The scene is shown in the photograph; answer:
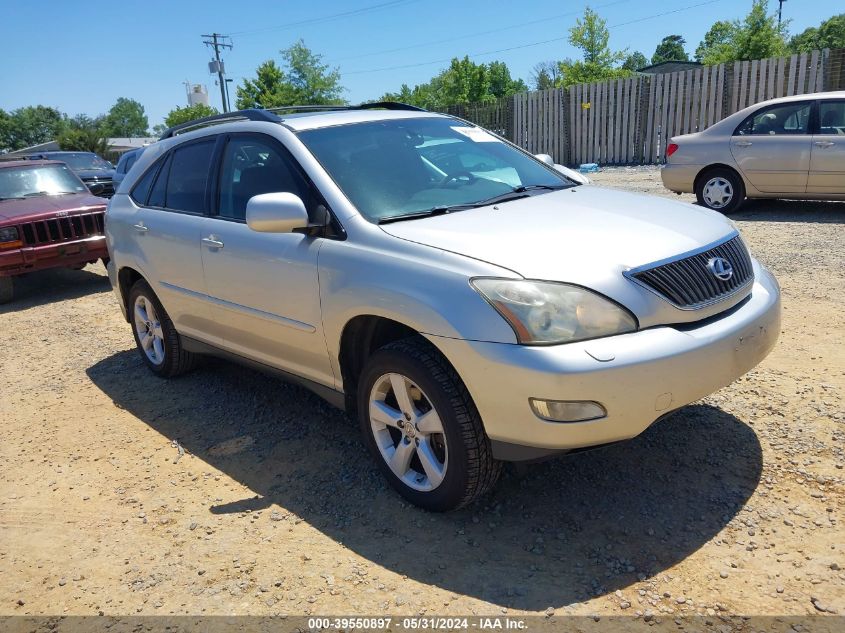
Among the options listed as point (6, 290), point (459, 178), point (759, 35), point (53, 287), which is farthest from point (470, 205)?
point (759, 35)

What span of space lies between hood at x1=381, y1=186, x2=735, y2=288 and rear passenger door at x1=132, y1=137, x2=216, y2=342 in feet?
5.76

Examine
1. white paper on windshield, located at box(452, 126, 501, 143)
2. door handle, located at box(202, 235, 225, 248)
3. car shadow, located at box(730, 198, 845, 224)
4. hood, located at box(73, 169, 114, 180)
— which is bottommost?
car shadow, located at box(730, 198, 845, 224)

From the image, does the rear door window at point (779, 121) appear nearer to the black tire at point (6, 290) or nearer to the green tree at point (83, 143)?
the black tire at point (6, 290)

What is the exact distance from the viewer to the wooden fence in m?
15.3

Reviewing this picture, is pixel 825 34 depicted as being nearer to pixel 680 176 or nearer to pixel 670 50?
pixel 670 50

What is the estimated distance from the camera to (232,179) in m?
4.20

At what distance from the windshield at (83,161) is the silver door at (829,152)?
17.0 metres

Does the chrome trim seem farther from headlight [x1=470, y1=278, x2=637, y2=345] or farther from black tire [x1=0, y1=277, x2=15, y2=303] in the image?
black tire [x1=0, y1=277, x2=15, y2=303]

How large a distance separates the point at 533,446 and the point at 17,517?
9.11ft

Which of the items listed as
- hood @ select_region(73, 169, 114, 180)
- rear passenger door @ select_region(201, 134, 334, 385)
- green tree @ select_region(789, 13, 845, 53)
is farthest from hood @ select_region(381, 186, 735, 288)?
green tree @ select_region(789, 13, 845, 53)

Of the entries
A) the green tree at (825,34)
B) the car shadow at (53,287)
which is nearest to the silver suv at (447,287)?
the car shadow at (53,287)

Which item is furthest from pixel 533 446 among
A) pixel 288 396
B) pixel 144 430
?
pixel 144 430

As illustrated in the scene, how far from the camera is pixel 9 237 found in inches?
328

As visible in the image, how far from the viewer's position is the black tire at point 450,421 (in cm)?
283
